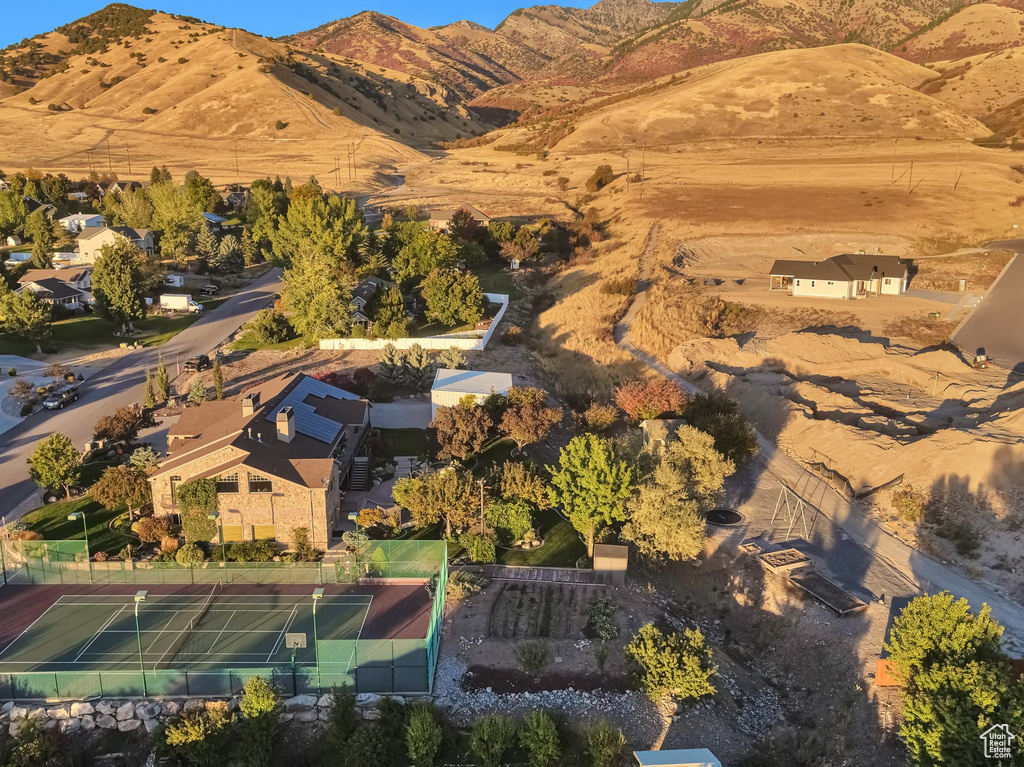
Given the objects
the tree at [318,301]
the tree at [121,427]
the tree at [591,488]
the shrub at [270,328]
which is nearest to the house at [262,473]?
the tree at [121,427]

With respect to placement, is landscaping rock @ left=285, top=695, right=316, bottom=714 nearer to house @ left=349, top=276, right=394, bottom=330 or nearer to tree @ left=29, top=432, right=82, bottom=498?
tree @ left=29, top=432, right=82, bottom=498

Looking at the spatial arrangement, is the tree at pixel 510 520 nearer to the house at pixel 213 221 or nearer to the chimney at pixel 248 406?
the chimney at pixel 248 406

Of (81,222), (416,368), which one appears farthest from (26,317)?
(81,222)

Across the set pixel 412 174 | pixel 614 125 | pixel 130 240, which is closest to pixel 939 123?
pixel 614 125

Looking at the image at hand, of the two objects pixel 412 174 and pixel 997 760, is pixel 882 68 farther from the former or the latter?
pixel 997 760

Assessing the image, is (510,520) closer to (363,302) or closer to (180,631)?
(180,631)

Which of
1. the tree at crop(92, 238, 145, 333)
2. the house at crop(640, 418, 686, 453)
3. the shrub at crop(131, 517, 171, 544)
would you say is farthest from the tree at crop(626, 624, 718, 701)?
the tree at crop(92, 238, 145, 333)

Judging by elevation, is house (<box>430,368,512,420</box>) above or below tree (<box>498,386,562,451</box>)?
above
